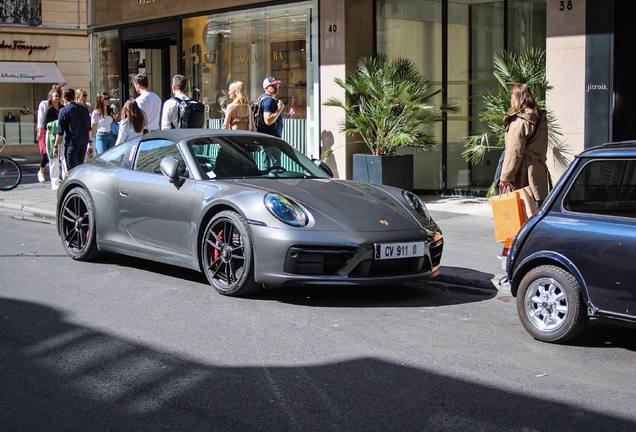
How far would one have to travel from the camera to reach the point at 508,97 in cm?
1245

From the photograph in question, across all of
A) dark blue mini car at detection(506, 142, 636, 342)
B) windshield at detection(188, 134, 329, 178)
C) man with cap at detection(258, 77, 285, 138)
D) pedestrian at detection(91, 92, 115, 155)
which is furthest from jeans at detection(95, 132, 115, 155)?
dark blue mini car at detection(506, 142, 636, 342)

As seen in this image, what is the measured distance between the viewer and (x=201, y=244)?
25.1 ft

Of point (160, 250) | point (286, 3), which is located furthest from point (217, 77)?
point (160, 250)

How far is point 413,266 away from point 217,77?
11.8m

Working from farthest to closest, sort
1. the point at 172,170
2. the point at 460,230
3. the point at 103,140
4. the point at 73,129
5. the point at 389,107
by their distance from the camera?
the point at 103,140 → the point at 73,129 → the point at 389,107 → the point at 460,230 → the point at 172,170

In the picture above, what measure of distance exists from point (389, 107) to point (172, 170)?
632cm

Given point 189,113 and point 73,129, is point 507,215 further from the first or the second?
point 73,129

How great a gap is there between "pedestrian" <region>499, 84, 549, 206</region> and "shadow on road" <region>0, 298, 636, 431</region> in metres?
4.06

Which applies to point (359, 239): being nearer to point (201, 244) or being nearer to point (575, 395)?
point (201, 244)

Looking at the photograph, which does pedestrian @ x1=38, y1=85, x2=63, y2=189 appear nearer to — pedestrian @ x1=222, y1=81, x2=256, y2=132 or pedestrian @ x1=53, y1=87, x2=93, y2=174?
pedestrian @ x1=53, y1=87, x2=93, y2=174

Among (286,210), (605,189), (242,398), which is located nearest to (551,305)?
(605,189)

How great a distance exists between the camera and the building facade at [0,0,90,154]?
32.3 meters

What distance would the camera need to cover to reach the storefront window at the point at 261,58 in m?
16.0

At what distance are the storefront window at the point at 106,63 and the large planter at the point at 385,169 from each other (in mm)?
9550
